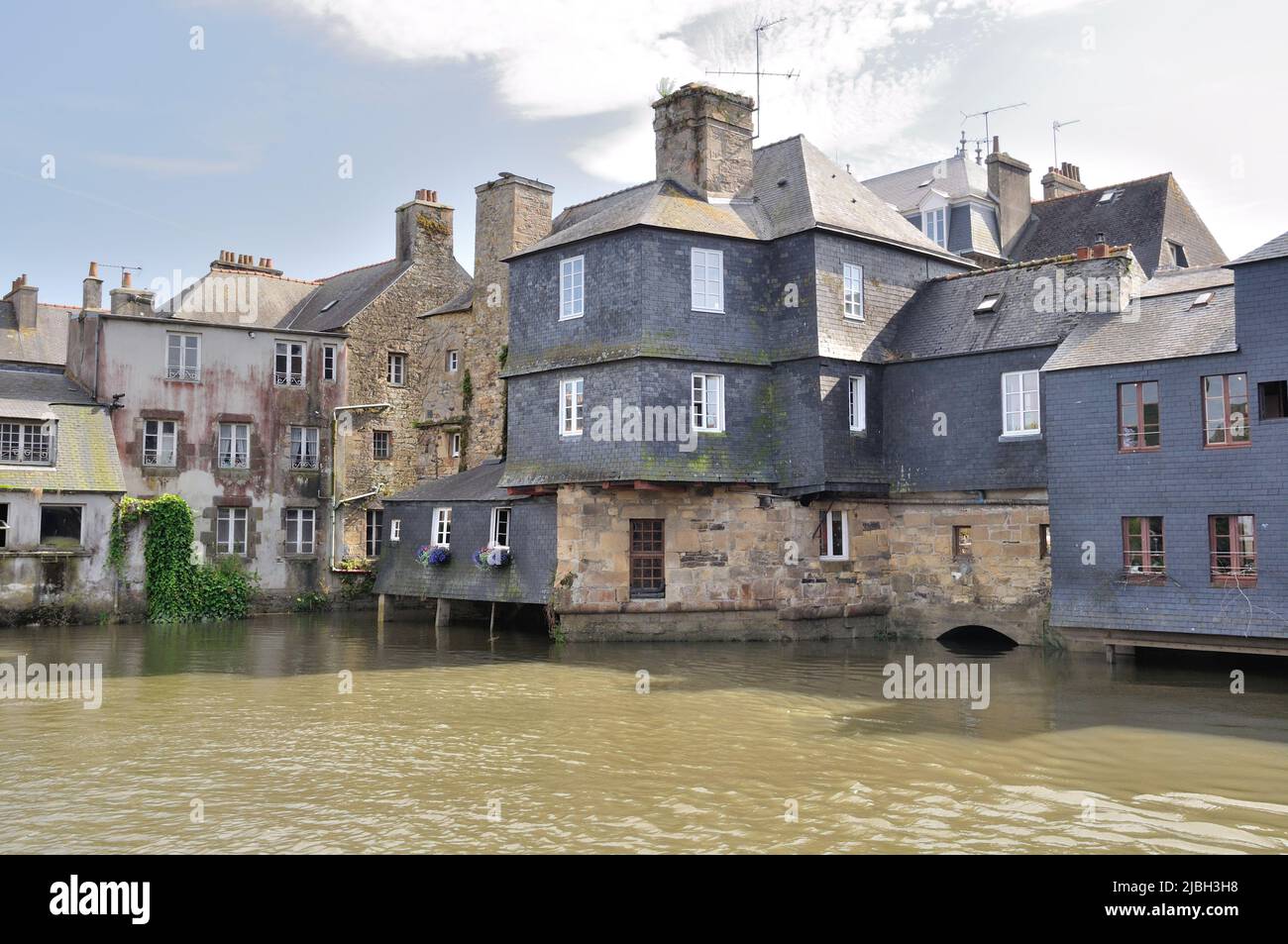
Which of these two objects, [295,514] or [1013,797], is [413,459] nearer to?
[295,514]

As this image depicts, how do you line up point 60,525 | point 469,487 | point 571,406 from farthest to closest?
point 469,487
point 60,525
point 571,406

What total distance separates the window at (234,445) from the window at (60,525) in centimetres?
450

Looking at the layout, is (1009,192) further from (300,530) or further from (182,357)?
(182,357)

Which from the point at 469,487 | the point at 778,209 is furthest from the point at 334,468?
the point at 778,209

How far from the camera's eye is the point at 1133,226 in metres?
34.3

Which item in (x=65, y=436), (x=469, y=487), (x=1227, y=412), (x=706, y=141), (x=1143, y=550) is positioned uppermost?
(x=706, y=141)

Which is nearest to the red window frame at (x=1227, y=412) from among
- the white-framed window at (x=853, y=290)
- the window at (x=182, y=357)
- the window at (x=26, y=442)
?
the white-framed window at (x=853, y=290)

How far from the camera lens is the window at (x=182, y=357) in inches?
1299

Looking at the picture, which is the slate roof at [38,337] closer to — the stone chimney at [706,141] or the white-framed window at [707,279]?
the stone chimney at [706,141]

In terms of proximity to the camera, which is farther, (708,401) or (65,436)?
(65,436)

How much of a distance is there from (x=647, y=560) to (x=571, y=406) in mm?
4209

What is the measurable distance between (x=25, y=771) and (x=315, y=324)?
29.1 m

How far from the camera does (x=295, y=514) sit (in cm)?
3519

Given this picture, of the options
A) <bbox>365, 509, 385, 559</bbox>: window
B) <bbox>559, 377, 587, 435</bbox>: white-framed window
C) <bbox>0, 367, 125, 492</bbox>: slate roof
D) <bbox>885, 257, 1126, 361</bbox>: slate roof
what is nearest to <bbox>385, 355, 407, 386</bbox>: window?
<bbox>365, 509, 385, 559</bbox>: window
